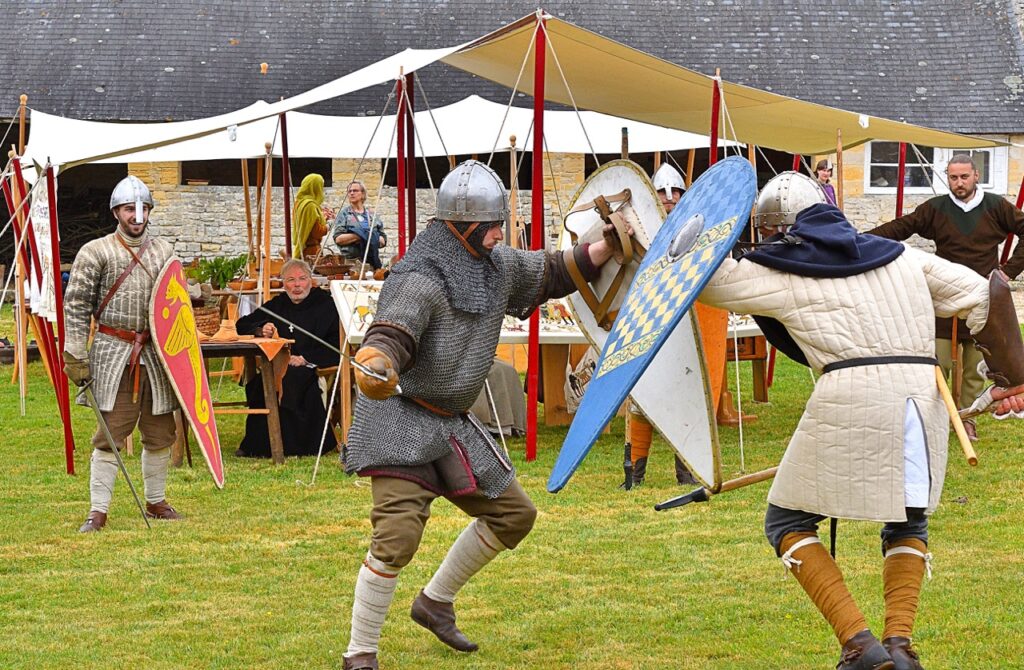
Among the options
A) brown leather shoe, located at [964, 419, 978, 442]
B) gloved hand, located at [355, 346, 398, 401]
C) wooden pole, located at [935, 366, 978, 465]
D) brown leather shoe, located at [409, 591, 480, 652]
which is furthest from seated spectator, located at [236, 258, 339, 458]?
wooden pole, located at [935, 366, 978, 465]

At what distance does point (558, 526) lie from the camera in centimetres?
568

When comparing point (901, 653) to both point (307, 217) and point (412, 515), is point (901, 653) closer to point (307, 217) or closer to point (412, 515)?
point (412, 515)

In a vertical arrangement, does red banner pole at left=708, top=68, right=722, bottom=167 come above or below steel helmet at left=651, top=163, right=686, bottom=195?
Answer: above

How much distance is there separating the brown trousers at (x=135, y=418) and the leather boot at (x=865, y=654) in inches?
131

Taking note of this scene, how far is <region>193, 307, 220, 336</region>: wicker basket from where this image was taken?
8.12 m

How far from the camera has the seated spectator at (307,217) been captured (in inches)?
387

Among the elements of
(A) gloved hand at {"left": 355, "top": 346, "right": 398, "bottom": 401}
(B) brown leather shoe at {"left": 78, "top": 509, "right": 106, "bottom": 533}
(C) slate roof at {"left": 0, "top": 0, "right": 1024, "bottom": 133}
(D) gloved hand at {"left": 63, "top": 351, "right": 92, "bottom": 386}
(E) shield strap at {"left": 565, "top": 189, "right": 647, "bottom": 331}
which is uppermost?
(C) slate roof at {"left": 0, "top": 0, "right": 1024, "bottom": 133}

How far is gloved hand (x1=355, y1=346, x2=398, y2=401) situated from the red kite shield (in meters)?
2.31

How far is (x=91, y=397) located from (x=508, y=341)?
8.50 ft

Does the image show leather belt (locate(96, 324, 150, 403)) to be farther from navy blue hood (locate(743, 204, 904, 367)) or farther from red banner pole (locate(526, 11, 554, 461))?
navy blue hood (locate(743, 204, 904, 367))

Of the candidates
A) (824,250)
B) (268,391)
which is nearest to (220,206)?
(268,391)

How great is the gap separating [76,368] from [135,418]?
1.11ft

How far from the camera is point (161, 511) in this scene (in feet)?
19.5

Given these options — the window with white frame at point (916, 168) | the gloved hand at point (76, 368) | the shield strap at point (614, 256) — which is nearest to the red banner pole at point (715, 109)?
the shield strap at point (614, 256)
